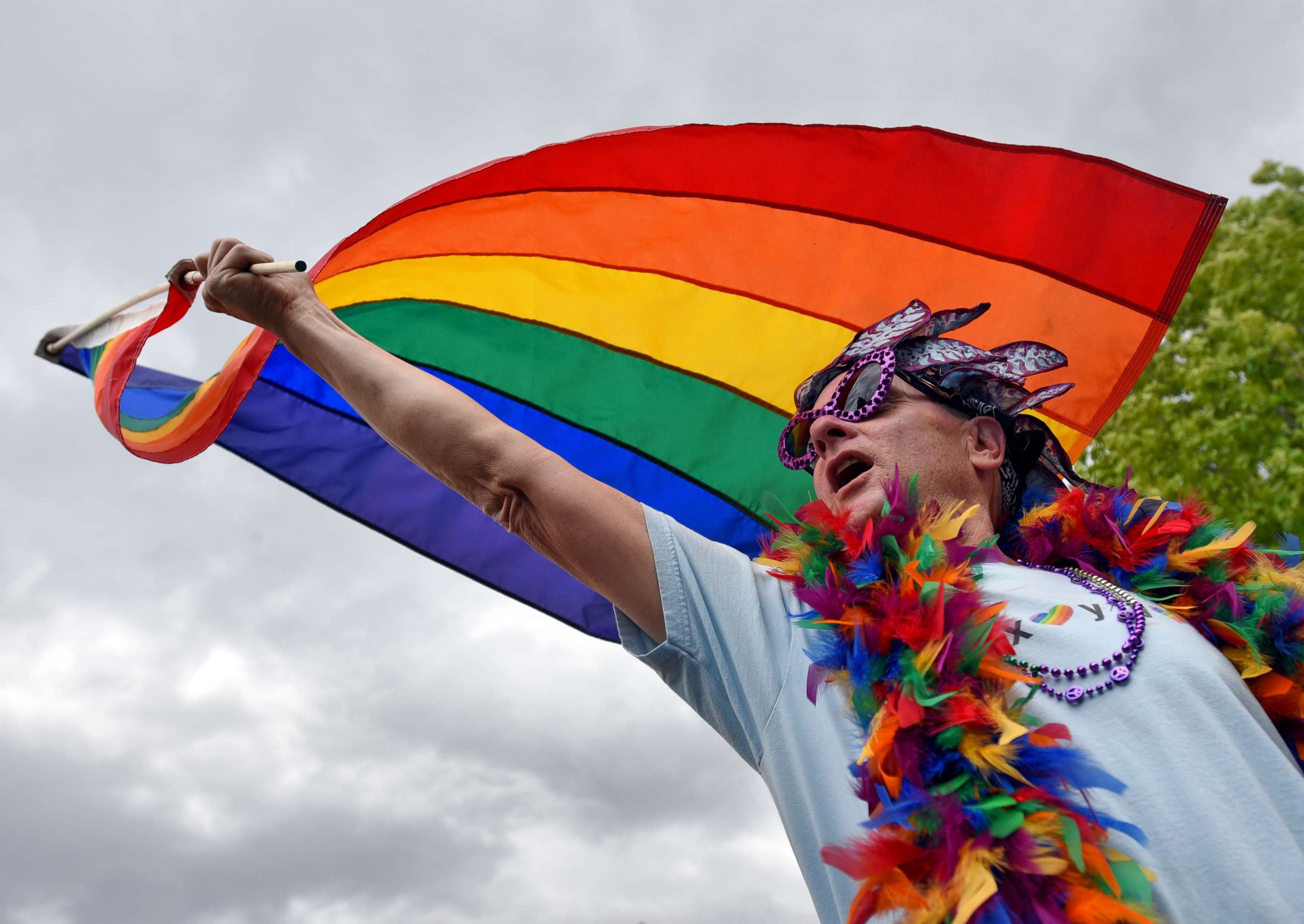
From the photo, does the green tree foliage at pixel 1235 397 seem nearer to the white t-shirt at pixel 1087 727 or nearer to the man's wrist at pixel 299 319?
the white t-shirt at pixel 1087 727

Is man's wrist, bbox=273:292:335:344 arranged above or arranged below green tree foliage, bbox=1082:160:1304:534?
below

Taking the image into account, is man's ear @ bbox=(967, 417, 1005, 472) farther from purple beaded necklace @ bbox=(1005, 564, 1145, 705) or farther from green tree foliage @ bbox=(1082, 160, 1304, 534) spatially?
green tree foliage @ bbox=(1082, 160, 1304, 534)

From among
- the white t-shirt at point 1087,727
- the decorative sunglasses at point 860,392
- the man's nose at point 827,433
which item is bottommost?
the white t-shirt at point 1087,727

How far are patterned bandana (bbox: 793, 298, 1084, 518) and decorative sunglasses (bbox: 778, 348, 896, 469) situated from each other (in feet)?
0.12

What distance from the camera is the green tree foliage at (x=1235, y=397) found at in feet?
25.3

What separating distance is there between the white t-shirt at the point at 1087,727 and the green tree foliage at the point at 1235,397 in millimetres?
6399

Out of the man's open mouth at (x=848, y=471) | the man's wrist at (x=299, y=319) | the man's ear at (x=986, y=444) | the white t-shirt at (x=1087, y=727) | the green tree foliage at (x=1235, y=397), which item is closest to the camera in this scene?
the white t-shirt at (x=1087, y=727)

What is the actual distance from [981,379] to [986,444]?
161 mm

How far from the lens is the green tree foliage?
303 inches

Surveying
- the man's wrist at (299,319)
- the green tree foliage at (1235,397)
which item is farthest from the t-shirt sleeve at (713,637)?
the green tree foliage at (1235,397)

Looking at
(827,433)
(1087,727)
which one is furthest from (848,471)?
(1087,727)

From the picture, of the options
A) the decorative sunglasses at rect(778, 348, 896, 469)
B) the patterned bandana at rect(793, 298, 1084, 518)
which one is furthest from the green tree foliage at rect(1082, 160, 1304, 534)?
the decorative sunglasses at rect(778, 348, 896, 469)

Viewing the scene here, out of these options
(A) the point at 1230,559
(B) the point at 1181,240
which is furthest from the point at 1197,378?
(A) the point at 1230,559

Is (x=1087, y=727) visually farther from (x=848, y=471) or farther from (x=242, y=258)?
(x=242, y=258)
